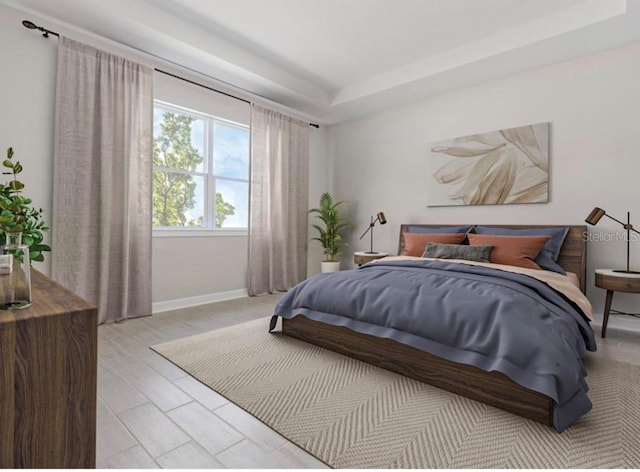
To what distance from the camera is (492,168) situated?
3822 millimetres

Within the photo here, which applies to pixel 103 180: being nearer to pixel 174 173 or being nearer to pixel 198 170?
pixel 174 173

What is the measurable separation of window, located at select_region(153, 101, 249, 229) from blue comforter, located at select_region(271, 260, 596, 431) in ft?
6.12

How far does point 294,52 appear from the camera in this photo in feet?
11.8

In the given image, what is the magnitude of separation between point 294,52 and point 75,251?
9.31 feet

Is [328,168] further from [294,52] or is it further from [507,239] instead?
[507,239]

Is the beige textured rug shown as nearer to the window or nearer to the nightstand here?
the window

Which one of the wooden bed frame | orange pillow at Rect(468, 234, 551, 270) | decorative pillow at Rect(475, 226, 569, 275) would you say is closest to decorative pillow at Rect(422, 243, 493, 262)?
orange pillow at Rect(468, 234, 551, 270)

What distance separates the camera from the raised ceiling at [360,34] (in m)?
2.78

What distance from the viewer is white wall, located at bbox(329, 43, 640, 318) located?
3104 millimetres

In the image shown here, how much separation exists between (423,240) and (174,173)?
2866 mm

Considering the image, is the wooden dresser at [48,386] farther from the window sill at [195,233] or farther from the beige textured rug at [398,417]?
the window sill at [195,233]

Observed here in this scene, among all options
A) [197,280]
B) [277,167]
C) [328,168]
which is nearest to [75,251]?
[197,280]

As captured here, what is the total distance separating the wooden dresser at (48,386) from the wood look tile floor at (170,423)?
0.64 meters

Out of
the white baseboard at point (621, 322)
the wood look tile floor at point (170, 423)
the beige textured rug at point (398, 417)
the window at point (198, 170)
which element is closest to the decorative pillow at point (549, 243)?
the white baseboard at point (621, 322)
